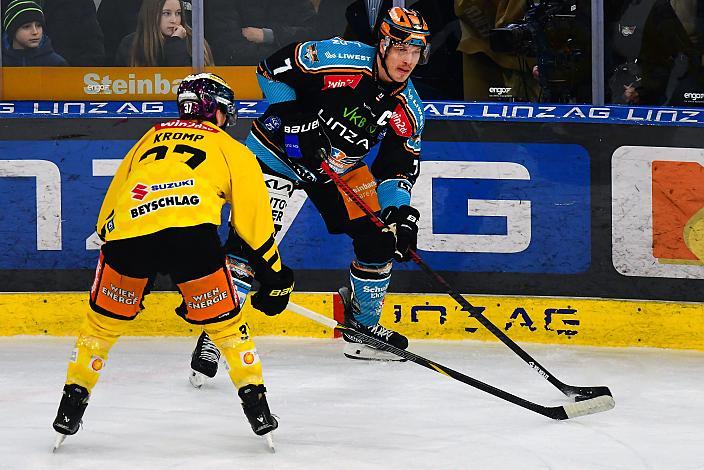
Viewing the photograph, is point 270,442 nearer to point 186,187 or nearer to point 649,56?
point 186,187

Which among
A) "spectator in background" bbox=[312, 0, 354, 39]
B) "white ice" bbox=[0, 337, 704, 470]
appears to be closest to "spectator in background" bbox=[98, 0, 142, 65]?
"spectator in background" bbox=[312, 0, 354, 39]

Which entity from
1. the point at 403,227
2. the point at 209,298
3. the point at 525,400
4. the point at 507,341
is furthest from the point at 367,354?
the point at 209,298

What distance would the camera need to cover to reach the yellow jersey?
3422 mm

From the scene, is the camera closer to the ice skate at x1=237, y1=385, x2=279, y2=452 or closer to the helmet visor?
the helmet visor

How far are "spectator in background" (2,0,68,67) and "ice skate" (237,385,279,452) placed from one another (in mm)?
2774

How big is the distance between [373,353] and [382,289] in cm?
29

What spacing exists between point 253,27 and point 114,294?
255 centimetres

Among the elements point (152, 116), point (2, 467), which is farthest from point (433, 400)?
point (152, 116)

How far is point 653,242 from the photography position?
5309mm

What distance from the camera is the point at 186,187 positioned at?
344cm

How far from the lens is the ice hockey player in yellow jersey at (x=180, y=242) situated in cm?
343

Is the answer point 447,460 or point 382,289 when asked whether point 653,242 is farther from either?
point 447,460

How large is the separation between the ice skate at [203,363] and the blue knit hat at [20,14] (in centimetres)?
205

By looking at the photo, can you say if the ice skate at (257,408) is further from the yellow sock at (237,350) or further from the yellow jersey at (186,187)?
the yellow jersey at (186,187)
